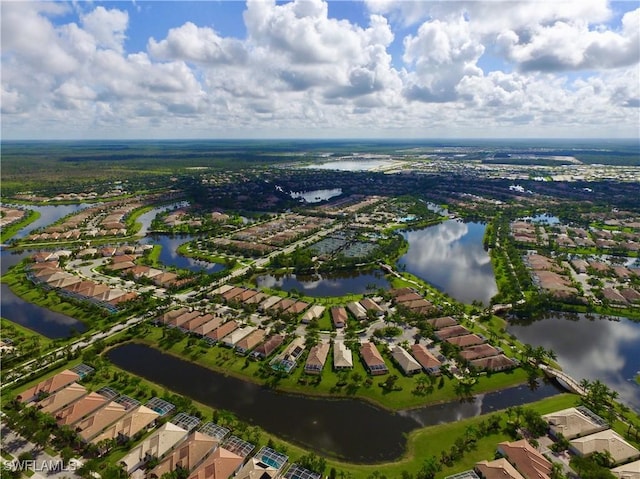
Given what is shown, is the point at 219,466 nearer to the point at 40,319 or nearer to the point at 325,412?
the point at 325,412

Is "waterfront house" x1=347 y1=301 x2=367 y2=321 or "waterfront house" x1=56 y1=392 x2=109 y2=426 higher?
"waterfront house" x1=347 y1=301 x2=367 y2=321

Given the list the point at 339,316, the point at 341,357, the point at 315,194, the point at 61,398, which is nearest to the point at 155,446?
the point at 61,398

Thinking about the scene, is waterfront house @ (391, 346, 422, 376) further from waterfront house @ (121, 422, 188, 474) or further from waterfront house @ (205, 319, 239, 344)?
waterfront house @ (121, 422, 188, 474)

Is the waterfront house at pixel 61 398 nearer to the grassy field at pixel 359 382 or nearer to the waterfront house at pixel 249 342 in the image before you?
the grassy field at pixel 359 382

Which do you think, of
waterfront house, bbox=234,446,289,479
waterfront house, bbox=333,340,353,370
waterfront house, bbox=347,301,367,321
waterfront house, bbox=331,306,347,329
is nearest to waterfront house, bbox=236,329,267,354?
waterfront house, bbox=333,340,353,370

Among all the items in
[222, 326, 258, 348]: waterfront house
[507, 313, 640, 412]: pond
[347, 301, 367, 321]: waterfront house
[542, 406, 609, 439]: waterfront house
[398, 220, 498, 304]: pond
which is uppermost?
[347, 301, 367, 321]: waterfront house

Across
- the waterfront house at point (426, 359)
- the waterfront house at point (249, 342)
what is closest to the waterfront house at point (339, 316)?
the waterfront house at point (249, 342)
